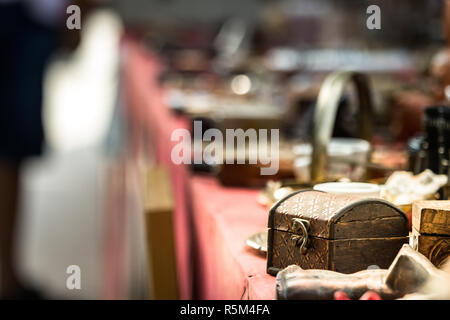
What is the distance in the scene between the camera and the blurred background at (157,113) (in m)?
2.40

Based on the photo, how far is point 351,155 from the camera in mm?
1779

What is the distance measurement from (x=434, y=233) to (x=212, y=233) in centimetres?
69

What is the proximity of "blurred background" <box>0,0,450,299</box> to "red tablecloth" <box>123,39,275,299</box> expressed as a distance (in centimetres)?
2

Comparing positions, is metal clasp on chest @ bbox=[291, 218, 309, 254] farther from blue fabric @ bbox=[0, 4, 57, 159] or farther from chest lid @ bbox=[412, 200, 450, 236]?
blue fabric @ bbox=[0, 4, 57, 159]

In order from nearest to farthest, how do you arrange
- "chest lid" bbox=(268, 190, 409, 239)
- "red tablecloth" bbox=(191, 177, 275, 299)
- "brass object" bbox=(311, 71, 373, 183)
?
"chest lid" bbox=(268, 190, 409, 239)
"red tablecloth" bbox=(191, 177, 275, 299)
"brass object" bbox=(311, 71, 373, 183)

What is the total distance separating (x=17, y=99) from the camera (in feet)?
16.5

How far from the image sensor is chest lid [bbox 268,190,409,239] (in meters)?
0.98

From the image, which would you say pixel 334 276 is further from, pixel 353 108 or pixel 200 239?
pixel 353 108

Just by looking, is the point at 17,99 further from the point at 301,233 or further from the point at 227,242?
the point at 301,233

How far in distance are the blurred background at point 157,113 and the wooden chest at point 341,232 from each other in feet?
1.54

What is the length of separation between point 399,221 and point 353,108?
1584 millimetres

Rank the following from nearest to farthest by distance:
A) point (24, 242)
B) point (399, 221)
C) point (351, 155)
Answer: point (399, 221), point (351, 155), point (24, 242)

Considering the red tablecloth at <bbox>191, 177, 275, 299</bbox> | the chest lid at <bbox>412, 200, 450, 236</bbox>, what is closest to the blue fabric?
the red tablecloth at <bbox>191, 177, 275, 299</bbox>
